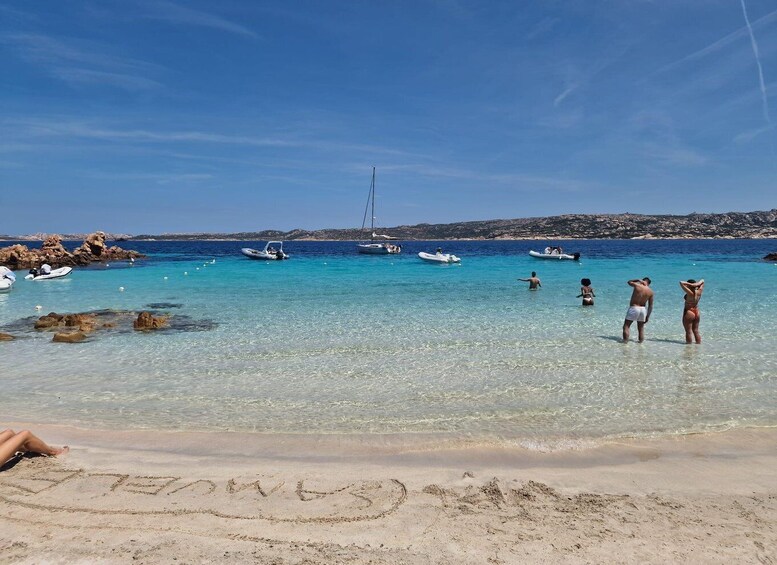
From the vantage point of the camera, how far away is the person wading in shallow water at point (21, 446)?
19.4 feet

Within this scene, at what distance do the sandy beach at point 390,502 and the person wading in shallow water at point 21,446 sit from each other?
15 cm

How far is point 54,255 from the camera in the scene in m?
52.1

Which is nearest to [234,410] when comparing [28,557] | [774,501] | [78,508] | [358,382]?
[358,382]

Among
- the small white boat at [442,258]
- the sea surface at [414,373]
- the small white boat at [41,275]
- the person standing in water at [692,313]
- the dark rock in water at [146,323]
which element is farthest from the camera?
the small white boat at [442,258]

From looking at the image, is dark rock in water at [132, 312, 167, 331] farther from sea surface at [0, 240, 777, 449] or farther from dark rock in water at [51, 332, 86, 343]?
dark rock in water at [51, 332, 86, 343]

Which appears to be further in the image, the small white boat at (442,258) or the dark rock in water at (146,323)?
the small white boat at (442,258)

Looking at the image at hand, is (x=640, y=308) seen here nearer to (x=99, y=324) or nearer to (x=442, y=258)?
(x=99, y=324)

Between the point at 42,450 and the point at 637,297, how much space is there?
13.8 m

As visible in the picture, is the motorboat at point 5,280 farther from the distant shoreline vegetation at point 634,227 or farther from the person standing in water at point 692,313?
the distant shoreline vegetation at point 634,227

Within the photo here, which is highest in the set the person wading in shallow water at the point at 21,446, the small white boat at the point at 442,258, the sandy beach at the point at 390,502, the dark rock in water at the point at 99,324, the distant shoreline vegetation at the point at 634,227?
the distant shoreline vegetation at the point at 634,227

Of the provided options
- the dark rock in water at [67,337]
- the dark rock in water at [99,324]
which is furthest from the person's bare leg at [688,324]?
the dark rock in water at [67,337]

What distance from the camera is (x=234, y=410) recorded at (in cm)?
892

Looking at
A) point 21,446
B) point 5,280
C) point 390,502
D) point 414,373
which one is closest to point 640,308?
point 414,373

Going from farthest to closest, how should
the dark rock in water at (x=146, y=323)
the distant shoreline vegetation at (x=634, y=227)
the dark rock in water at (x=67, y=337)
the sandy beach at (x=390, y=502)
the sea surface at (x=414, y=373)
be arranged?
1. the distant shoreline vegetation at (x=634, y=227)
2. the dark rock in water at (x=146, y=323)
3. the dark rock in water at (x=67, y=337)
4. the sea surface at (x=414, y=373)
5. the sandy beach at (x=390, y=502)
